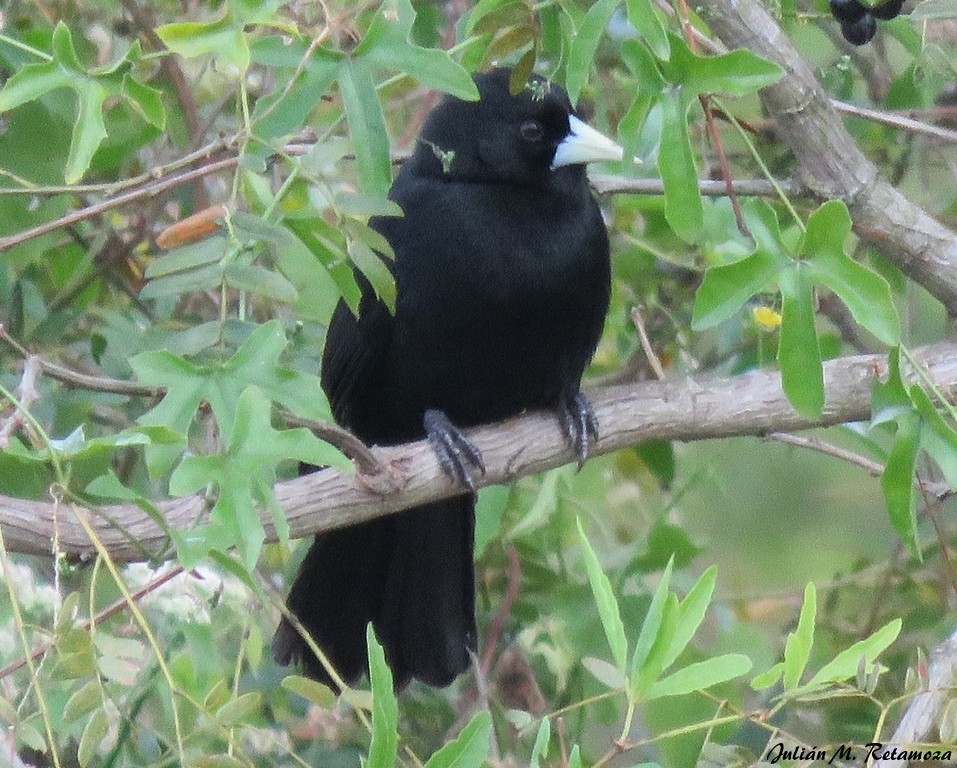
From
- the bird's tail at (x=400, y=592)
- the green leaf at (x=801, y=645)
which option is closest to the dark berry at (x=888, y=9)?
the green leaf at (x=801, y=645)

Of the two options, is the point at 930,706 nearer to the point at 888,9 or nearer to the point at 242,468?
the point at 242,468

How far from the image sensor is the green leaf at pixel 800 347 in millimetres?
1655

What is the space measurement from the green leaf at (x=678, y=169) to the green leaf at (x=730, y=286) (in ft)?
0.28

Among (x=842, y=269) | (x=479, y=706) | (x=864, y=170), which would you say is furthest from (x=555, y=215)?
(x=842, y=269)

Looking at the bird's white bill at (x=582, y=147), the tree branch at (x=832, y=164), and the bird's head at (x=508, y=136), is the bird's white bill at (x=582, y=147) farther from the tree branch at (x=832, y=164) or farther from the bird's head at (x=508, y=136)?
the tree branch at (x=832, y=164)

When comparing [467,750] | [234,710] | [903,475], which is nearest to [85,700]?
[234,710]

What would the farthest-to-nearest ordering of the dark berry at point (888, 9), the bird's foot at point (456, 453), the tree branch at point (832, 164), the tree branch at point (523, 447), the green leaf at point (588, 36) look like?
the bird's foot at point (456, 453) → the dark berry at point (888, 9) → the tree branch at point (832, 164) → the tree branch at point (523, 447) → the green leaf at point (588, 36)

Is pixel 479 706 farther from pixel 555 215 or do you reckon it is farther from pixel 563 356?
pixel 555 215

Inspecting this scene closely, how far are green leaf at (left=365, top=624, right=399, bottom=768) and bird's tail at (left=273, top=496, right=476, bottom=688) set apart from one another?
1.16 meters

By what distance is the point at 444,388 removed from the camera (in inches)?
107

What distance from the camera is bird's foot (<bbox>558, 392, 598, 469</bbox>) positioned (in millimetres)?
2402

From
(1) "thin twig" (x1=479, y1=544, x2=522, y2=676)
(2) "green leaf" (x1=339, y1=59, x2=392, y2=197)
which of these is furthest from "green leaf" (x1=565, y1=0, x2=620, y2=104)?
(1) "thin twig" (x1=479, y1=544, x2=522, y2=676)

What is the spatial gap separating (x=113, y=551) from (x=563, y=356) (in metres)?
1.01

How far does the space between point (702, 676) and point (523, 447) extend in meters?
0.90
